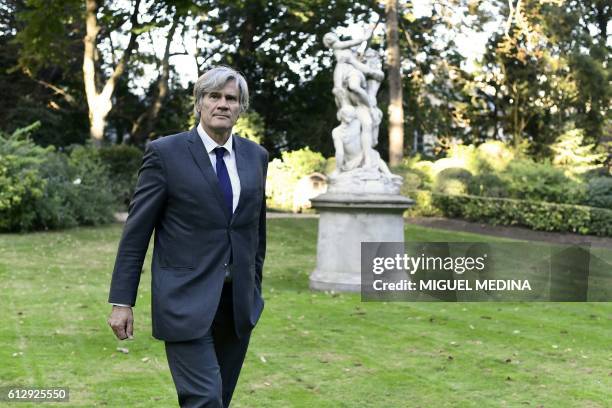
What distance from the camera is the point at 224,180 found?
11.3 ft

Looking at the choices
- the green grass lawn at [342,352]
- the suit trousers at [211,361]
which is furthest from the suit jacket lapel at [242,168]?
the green grass lawn at [342,352]

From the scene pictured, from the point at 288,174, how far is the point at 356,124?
14.9 m

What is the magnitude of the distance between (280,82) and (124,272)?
3215 cm

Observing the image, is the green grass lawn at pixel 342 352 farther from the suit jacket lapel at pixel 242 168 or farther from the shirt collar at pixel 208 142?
the shirt collar at pixel 208 142

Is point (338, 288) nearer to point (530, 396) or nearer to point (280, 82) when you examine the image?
point (530, 396)

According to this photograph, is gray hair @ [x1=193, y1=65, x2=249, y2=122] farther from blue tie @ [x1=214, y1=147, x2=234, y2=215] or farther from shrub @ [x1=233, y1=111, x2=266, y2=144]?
shrub @ [x1=233, y1=111, x2=266, y2=144]

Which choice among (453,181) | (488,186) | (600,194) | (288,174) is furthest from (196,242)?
(288,174)

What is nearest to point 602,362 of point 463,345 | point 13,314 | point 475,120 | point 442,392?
point 463,345

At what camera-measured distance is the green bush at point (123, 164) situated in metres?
23.2

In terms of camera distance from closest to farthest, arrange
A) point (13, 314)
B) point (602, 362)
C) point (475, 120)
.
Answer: point (602, 362), point (13, 314), point (475, 120)

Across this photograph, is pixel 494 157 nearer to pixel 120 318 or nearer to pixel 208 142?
pixel 208 142

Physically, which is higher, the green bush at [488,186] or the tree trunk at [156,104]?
the tree trunk at [156,104]

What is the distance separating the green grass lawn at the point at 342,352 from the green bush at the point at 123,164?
1259cm

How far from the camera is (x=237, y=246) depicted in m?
3.40
